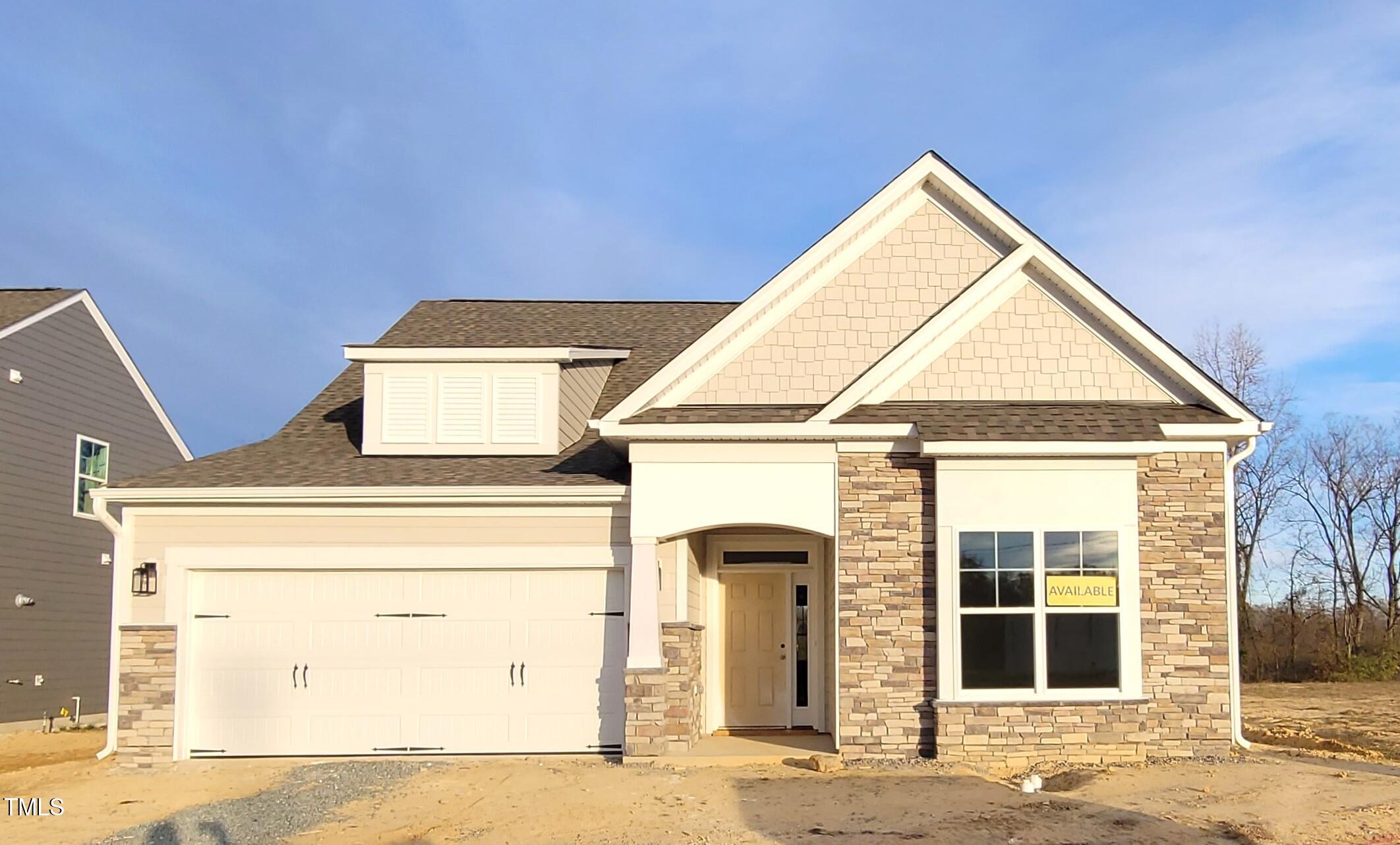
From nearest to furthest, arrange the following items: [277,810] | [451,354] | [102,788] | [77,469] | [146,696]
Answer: [277,810], [102,788], [146,696], [451,354], [77,469]

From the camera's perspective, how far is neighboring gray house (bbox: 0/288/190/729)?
18.4m

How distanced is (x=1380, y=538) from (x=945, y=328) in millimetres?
24010

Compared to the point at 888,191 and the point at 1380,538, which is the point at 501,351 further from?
the point at 1380,538

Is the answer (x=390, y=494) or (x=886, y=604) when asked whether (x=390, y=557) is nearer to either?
(x=390, y=494)

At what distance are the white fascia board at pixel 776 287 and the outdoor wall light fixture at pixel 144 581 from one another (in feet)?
17.7

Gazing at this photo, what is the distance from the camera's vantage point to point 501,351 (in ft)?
53.1

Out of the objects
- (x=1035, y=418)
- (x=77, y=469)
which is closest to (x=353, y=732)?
(x=1035, y=418)

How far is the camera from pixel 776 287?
46.9 ft

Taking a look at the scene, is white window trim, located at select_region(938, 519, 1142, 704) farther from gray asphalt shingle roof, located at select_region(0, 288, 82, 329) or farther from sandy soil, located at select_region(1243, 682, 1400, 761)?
gray asphalt shingle roof, located at select_region(0, 288, 82, 329)

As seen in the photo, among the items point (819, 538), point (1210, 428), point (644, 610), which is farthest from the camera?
point (819, 538)

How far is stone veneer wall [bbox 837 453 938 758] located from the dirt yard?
0.51 m

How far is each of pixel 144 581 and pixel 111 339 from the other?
8851 mm

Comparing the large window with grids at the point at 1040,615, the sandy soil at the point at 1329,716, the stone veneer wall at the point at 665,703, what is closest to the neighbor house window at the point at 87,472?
the stone veneer wall at the point at 665,703

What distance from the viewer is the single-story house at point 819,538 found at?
1301 centimetres
